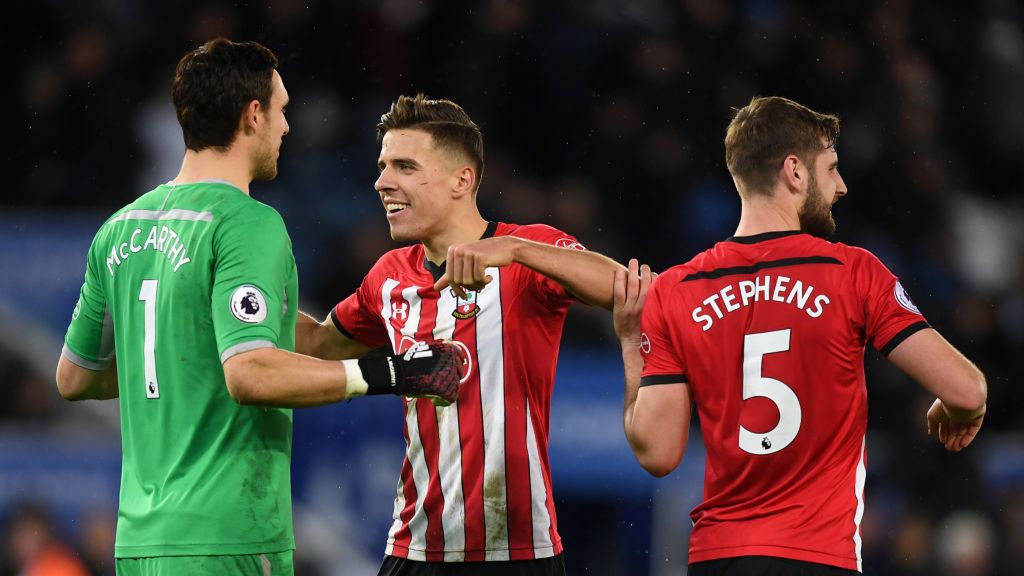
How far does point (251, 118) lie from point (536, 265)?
0.95m

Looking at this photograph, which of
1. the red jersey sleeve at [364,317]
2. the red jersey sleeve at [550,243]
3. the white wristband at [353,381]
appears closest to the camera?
the white wristband at [353,381]

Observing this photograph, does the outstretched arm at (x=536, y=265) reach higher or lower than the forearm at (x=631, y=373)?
higher

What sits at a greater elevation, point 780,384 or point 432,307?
point 432,307

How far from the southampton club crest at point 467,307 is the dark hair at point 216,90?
0.95 metres

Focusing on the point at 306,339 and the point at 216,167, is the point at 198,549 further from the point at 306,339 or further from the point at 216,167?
the point at 306,339

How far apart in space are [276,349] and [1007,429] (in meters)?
7.60

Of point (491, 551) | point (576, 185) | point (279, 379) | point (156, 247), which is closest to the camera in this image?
point (279, 379)

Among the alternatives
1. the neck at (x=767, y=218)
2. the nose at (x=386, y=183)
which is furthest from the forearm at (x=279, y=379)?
the neck at (x=767, y=218)

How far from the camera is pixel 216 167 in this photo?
12.0 feet

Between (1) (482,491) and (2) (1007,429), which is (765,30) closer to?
(2) (1007,429)

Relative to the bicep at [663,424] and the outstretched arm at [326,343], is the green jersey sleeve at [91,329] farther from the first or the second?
the bicep at [663,424]

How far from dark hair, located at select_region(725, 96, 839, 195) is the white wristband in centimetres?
128

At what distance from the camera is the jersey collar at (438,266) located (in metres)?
4.36

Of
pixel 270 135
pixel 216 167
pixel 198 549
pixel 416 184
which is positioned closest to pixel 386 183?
pixel 416 184
